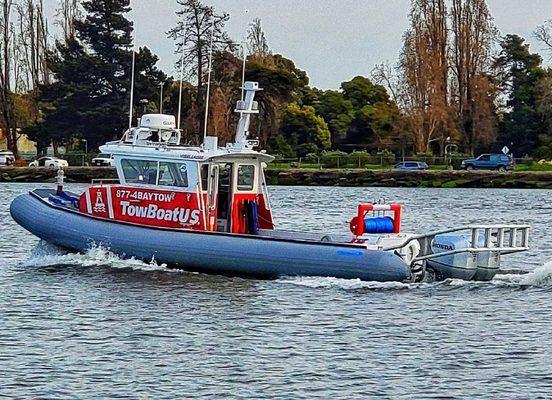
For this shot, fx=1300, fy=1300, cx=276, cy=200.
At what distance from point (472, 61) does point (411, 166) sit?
39.4 feet

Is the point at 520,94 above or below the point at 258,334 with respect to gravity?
above

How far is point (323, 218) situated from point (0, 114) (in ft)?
195

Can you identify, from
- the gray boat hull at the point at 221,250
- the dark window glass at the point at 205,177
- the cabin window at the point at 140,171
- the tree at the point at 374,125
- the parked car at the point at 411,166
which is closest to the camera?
the gray boat hull at the point at 221,250

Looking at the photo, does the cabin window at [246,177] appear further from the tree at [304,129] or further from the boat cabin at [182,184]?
the tree at [304,129]

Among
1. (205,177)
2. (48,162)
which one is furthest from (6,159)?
(205,177)

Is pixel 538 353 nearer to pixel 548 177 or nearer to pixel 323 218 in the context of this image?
pixel 323 218

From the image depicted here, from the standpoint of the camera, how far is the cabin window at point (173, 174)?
94.1ft

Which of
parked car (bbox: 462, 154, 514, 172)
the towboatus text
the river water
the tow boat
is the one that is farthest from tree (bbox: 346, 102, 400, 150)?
the towboatus text

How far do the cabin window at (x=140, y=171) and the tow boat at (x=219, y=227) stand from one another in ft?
0.07

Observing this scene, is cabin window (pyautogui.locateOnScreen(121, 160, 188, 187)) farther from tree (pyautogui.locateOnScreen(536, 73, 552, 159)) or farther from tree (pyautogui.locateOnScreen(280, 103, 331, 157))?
tree (pyautogui.locateOnScreen(280, 103, 331, 157))

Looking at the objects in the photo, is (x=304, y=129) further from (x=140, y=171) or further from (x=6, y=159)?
(x=140, y=171)

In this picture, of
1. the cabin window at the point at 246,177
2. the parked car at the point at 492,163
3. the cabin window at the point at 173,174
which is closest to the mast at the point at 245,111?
the cabin window at the point at 246,177

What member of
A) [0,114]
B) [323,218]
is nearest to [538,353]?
[323,218]

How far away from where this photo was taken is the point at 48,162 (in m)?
86.8
